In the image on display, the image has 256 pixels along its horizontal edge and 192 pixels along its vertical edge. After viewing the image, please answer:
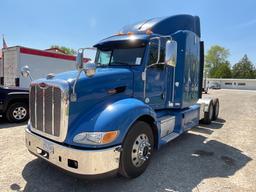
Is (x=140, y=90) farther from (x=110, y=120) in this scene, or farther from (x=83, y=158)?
(x=83, y=158)

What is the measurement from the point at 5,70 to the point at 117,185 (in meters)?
11.4

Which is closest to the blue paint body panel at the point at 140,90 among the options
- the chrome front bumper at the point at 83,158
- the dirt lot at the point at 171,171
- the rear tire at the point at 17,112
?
the chrome front bumper at the point at 83,158

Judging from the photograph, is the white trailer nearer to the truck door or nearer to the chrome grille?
the chrome grille

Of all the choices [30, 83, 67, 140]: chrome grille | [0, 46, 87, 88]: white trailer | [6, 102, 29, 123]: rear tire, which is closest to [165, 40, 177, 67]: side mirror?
[30, 83, 67, 140]: chrome grille

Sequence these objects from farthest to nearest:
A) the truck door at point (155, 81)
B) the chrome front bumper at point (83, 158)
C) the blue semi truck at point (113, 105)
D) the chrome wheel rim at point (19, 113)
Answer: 1. the chrome wheel rim at point (19, 113)
2. the truck door at point (155, 81)
3. the blue semi truck at point (113, 105)
4. the chrome front bumper at point (83, 158)

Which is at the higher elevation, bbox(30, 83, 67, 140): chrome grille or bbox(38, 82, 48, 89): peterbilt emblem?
bbox(38, 82, 48, 89): peterbilt emblem

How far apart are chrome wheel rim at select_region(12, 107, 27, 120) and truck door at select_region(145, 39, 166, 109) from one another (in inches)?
214

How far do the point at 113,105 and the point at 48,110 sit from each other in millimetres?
1042

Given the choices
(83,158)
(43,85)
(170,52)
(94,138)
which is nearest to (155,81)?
(170,52)

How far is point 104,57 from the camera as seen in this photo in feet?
16.6

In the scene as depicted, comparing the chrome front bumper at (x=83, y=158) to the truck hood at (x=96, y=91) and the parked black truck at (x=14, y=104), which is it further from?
the parked black truck at (x=14, y=104)

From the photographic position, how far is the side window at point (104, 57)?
4973 millimetres

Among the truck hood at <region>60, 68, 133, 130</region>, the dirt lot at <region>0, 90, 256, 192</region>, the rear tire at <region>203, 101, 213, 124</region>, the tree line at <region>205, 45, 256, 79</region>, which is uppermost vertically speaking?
the tree line at <region>205, 45, 256, 79</region>

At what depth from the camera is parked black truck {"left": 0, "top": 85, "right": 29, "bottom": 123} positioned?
7.72m
